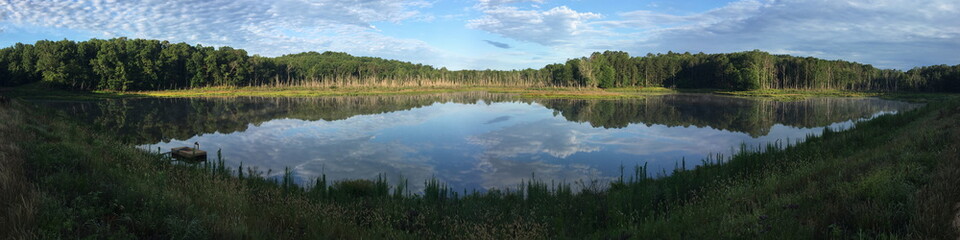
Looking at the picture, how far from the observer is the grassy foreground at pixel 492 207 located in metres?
6.44

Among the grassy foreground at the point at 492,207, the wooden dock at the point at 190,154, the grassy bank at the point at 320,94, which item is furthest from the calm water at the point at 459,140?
the grassy bank at the point at 320,94

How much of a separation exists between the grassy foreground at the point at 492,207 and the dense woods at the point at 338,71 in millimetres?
88812

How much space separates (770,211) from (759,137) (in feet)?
81.3

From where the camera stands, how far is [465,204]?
39.9ft

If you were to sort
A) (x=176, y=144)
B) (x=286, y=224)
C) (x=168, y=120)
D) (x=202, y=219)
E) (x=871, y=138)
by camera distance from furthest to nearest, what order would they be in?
(x=168, y=120), (x=176, y=144), (x=871, y=138), (x=286, y=224), (x=202, y=219)

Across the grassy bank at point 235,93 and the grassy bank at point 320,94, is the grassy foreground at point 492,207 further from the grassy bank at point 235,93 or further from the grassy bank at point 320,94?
the grassy bank at point 320,94

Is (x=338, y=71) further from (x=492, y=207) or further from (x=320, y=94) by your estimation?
(x=492, y=207)

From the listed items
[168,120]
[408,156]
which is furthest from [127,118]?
[408,156]

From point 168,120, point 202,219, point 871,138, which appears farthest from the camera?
point 168,120

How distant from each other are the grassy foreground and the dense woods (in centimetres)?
8881

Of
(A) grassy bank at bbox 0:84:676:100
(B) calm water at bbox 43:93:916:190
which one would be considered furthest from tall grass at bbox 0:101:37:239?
(A) grassy bank at bbox 0:84:676:100

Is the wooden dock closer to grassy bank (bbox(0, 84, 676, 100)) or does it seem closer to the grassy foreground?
the grassy foreground

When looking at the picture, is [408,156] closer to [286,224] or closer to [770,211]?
[286,224]

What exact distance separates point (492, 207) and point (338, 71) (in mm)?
139139
